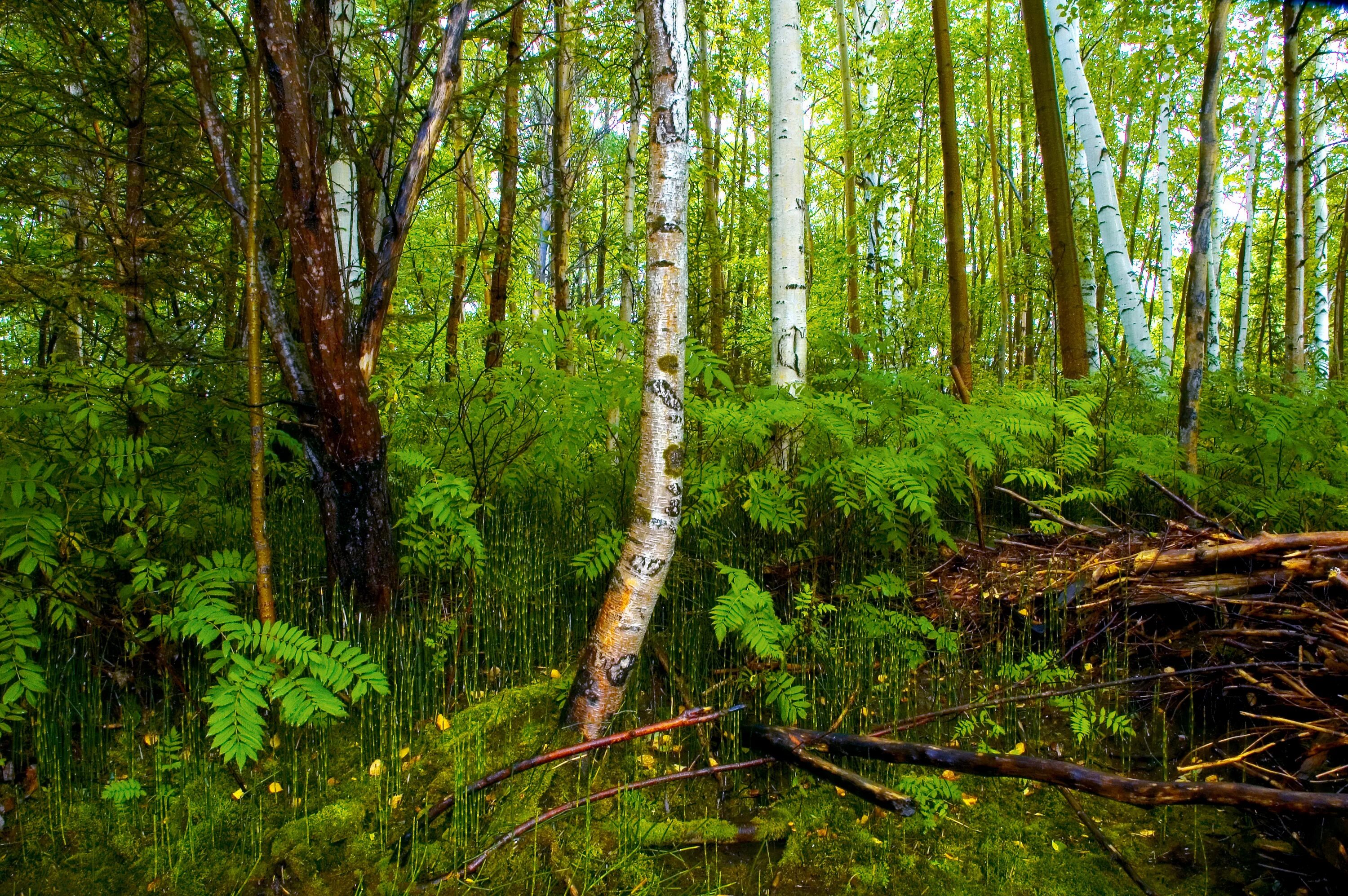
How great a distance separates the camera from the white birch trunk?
9.43 ft

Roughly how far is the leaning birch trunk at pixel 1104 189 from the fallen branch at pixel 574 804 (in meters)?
6.37

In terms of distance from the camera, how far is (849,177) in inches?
437

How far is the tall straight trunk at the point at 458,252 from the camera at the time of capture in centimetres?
429

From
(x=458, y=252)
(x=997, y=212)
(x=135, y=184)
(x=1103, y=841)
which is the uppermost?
(x=997, y=212)

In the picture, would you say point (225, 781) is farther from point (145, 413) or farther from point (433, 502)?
point (145, 413)

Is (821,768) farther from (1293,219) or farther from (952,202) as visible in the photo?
(1293,219)

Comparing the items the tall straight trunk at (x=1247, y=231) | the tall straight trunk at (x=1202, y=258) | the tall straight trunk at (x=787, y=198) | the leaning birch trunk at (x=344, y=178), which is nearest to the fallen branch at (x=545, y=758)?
the leaning birch trunk at (x=344, y=178)

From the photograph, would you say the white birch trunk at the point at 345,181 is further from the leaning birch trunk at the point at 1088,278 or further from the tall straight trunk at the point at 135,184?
the leaning birch trunk at the point at 1088,278

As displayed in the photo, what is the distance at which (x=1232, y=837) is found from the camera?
221cm

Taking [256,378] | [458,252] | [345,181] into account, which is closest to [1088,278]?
[458,252]

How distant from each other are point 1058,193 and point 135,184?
6059 mm

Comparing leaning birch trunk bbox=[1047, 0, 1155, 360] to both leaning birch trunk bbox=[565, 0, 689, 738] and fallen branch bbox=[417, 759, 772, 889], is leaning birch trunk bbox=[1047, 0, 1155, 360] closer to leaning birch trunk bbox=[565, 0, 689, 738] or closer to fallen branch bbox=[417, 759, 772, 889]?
leaning birch trunk bbox=[565, 0, 689, 738]

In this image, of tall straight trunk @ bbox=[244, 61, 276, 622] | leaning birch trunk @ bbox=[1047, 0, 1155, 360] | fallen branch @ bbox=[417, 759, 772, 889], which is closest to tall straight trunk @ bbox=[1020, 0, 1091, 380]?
leaning birch trunk @ bbox=[1047, 0, 1155, 360]

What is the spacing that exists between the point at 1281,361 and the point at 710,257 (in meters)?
8.32
